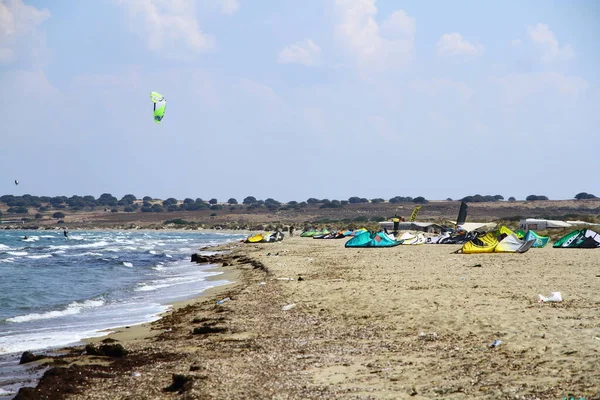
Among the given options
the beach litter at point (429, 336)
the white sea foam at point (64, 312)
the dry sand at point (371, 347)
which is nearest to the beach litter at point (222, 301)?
the dry sand at point (371, 347)

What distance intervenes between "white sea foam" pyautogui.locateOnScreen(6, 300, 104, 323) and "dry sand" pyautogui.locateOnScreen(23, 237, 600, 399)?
10.6 feet

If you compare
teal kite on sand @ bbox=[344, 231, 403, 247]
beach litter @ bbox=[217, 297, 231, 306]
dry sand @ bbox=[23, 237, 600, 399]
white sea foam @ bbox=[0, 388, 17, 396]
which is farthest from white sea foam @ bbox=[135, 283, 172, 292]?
teal kite on sand @ bbox=[344, 231, 403, 247]

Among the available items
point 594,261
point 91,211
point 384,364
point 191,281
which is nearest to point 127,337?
point 384,364

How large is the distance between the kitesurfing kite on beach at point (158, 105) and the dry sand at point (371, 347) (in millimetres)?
13189

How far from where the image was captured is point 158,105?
27000 mm

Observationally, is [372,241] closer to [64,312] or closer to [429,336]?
[64,312]

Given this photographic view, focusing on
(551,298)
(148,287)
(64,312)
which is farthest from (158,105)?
(551,298)

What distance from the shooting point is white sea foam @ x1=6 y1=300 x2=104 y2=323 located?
48.5 feet

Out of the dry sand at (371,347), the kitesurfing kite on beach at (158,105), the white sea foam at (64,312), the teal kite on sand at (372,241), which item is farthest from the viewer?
the teal kite on sand at (372,241)

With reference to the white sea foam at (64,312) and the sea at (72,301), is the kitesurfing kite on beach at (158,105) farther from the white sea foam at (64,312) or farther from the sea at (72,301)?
the white sea foam at (64,312)

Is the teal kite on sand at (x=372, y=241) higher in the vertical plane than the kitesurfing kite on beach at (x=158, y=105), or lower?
lower

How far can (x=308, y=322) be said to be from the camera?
1085cm

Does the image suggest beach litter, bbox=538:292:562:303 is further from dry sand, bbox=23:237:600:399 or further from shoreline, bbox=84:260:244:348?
shoreline, bbox=84:260:244:348

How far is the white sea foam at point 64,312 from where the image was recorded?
1480 centimetres
